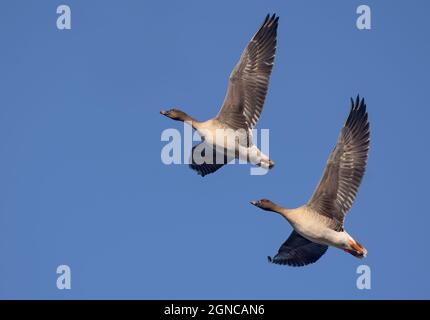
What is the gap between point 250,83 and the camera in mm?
29312

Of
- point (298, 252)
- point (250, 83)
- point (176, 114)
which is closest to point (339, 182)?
point (298, 252)

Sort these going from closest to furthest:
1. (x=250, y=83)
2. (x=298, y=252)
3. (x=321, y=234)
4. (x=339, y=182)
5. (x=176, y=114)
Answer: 1. (x=321, y=234)
2. (x=339, y=182)
3. (x=298, y=252)
4. (x=250, y=83)
5. (x=176, y=114)

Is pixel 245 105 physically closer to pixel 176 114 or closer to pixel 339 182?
pixel 176 114

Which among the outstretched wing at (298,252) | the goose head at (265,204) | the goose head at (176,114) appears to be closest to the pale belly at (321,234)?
the goose head at (265,204)

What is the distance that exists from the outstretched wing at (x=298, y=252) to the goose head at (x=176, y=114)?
14.2 ft

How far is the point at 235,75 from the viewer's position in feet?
95.6

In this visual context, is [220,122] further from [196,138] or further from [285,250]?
[285,250]

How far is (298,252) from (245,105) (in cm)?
400

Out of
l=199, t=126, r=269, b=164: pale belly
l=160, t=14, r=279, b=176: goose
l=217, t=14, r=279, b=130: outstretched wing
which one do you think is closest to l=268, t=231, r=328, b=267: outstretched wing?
l=160, t=14, r=279, b=176: goose

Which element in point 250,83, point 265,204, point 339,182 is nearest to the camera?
point 339,182

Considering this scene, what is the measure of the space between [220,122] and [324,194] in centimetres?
366

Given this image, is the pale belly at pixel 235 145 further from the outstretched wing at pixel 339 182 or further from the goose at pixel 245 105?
the outstretched wing at pixel 339 182
